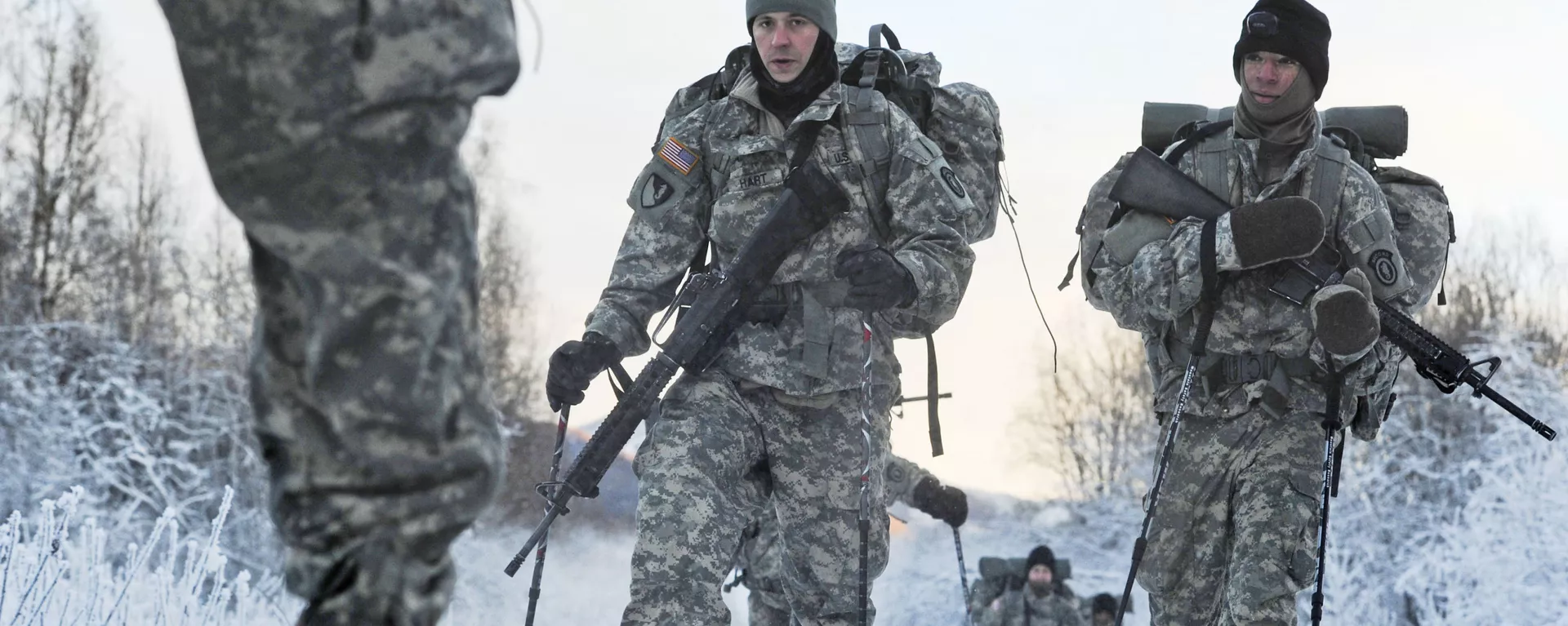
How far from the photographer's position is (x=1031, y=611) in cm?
1163

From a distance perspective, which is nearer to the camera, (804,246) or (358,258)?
(358,258)

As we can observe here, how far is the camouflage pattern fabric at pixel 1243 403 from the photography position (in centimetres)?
525

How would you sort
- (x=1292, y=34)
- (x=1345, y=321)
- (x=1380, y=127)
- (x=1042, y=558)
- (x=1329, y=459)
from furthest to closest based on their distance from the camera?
1. (x=1042, y=558)
2. (x=1380, y=127)
3. (x=1292, y=34)
4. (x=1329, y=459)
5. (x=1345, y=321)

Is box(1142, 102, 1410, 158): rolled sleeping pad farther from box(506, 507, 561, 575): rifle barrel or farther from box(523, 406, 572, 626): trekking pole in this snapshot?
box(506, 507, 561, 575): rifle barrel

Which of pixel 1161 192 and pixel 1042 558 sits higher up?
pixel 1042 558

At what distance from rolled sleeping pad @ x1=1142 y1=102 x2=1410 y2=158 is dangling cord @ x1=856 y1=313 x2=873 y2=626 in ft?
4.96

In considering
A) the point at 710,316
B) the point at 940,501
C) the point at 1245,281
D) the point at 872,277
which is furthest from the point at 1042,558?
the point at 872,277

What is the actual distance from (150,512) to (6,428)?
5.79ft

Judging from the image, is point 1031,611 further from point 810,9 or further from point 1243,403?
point 810,9

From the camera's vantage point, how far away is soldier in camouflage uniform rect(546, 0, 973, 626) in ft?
16.6

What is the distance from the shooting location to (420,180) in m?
1.98

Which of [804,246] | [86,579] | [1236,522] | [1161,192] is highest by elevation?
[1161,192]

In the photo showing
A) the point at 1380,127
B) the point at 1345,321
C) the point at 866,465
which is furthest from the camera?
the point at 1380,127

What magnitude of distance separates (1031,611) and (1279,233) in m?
6.89
